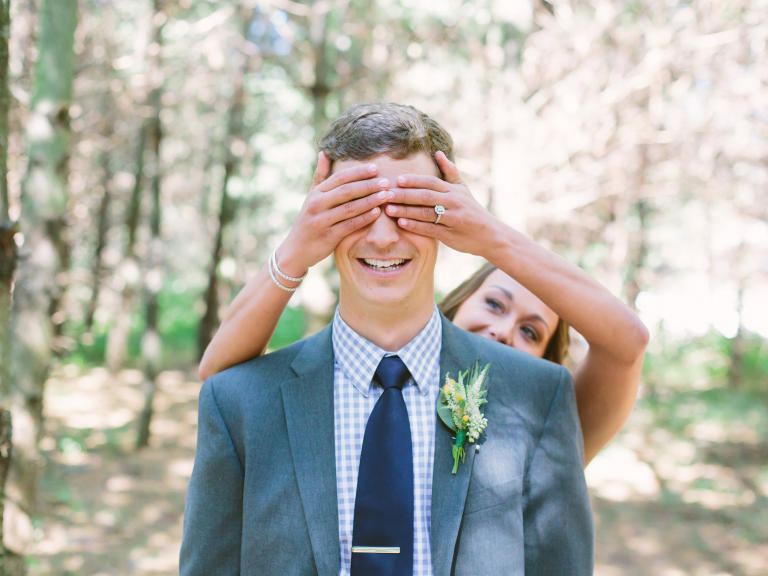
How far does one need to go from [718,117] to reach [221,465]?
10298 millimetres

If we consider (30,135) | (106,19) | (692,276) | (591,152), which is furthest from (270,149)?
(692,276)

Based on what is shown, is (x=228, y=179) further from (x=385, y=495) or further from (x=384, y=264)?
(x=385, y=495)

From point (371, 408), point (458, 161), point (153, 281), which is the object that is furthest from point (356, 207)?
point (153, 281)

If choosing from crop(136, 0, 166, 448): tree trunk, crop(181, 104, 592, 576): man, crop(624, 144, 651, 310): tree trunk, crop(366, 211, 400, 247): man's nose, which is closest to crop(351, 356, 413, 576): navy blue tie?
crop(181, 104, 592, 576): man

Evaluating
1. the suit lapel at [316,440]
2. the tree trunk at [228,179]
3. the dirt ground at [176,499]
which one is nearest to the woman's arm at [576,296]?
the suit lapel at [316,440]

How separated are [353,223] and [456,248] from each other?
31 cm

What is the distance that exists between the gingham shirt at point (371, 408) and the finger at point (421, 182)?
47cm

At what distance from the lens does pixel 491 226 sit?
2021 mm

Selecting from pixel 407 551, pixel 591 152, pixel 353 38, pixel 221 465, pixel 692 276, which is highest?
pixel 692 276

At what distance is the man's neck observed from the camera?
→ 2.13 metres

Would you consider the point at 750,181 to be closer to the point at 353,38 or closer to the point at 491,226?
the point at 353,38

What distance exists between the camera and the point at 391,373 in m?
2.10

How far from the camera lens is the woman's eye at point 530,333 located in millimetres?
2998

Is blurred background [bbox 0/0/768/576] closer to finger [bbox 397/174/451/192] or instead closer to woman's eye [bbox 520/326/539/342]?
finger [bbox 397/174/451/192]
